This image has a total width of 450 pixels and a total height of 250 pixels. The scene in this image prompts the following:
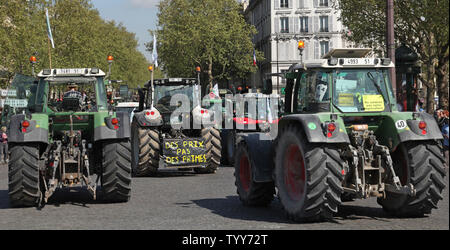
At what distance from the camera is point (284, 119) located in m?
9.57

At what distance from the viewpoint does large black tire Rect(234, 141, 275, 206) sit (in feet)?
35.5

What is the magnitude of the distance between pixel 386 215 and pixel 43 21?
4182 centimetres

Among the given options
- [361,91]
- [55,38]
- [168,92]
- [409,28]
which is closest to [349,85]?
[361,91]

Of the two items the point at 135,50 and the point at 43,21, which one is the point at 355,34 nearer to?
the point at 43,21

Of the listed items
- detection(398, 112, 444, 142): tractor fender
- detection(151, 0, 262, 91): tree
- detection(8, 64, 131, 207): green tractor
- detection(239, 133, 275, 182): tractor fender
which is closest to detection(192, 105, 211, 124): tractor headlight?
detection(8, 64, 131, 207): green tractor

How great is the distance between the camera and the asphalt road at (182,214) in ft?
29.6

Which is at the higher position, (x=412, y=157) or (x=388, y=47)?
(x=388, y=47)

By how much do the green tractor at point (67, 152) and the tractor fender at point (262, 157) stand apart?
Answer: 238 cm

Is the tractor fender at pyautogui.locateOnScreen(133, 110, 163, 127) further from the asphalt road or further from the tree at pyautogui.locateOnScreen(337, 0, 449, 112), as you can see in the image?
the tree at pyautogui.locateOnScreen(337, 0, 449, 112)

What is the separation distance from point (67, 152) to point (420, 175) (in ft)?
19.0

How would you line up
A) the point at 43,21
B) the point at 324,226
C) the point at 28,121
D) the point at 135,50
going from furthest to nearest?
the point at 135,50
the point at 43,21
the point at 28,121
the point at 324,226

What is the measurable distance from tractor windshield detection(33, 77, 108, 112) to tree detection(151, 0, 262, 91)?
5788 centimetres

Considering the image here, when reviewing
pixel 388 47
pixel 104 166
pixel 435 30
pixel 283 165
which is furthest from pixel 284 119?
pixel 435 30

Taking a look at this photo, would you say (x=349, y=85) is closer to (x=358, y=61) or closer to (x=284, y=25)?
(x=358, y=61)
